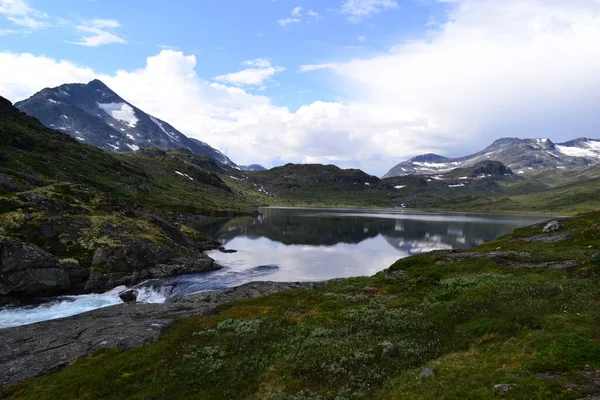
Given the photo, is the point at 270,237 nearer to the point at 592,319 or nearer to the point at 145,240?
the point at 145,240

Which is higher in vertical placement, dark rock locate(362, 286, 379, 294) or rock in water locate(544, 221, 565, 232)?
rock in water locate(544, 221, 565, 232)

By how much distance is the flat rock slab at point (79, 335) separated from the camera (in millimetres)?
33125

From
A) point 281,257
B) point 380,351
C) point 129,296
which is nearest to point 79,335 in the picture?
point 129,296

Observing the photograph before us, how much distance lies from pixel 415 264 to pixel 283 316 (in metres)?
30.3

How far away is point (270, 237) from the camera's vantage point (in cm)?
15712

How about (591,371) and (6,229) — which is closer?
(591,371)

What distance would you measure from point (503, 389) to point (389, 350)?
987 centimetres

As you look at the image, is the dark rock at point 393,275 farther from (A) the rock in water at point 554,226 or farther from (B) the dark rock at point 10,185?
(B) the dark rock at point 10,185

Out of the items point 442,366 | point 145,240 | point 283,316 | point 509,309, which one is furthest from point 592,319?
point 145,240

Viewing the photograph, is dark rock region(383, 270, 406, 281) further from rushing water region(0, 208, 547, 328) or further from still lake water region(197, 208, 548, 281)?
still lake water region(197, 208, 548, 281)

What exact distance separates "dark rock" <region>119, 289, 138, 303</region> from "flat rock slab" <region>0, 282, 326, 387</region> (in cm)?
822

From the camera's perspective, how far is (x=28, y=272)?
A: 2339 inches

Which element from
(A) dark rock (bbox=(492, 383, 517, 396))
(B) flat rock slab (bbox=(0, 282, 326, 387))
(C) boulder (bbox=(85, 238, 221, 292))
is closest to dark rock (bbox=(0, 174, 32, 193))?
(C) boulder (bbox=(85, 238, 221, 292))

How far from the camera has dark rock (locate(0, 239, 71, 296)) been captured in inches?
2269
